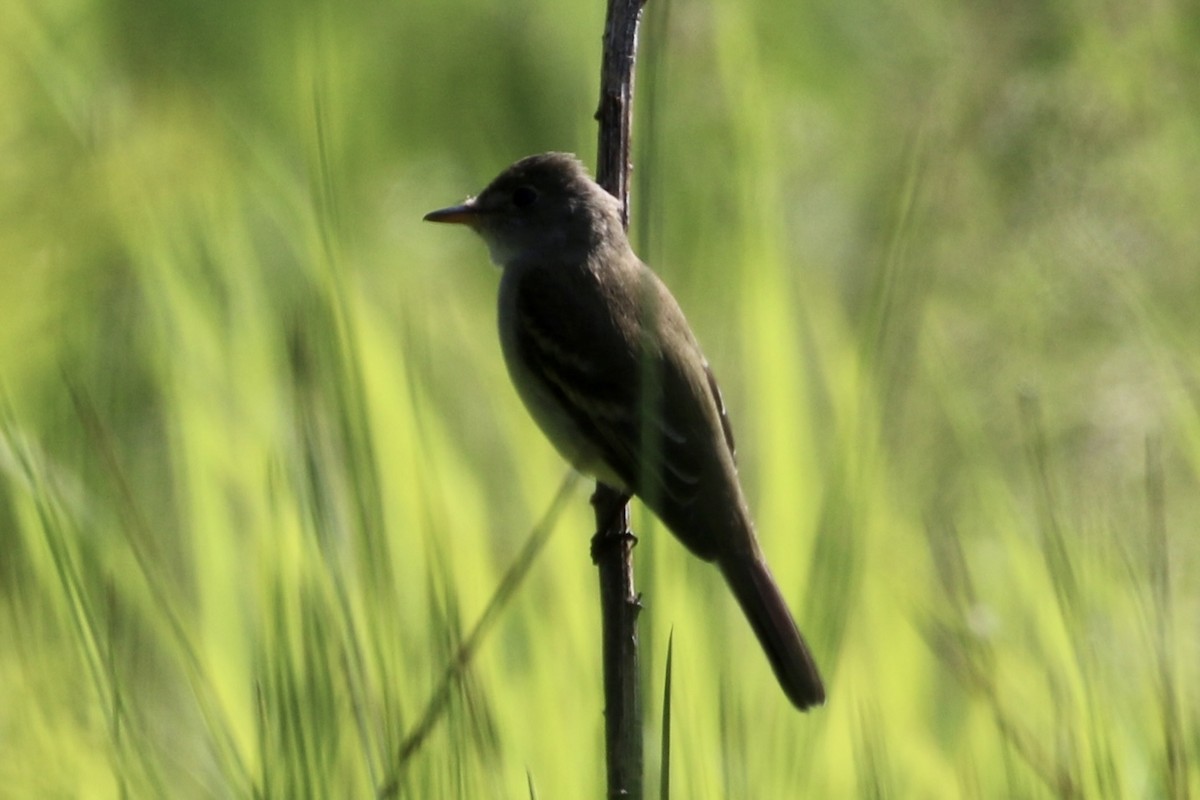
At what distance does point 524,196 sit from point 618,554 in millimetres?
1549

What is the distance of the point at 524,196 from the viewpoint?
370 centimetres

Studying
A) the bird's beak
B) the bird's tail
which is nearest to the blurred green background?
the bird's tail

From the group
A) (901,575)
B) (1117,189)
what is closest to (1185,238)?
(1117,189)

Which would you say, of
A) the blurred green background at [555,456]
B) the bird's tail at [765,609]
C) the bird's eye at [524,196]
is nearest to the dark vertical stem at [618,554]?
the blurred green background at [555,456]

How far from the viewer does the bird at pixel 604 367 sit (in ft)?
9.18

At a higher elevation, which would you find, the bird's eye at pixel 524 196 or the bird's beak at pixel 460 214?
the bird's eye at pixel 524 196

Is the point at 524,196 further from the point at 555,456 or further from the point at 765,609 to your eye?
the point at 765,609

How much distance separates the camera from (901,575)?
279cm

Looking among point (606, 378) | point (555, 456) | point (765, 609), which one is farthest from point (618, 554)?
point (555, 456)

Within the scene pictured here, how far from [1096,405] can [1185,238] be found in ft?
2.40

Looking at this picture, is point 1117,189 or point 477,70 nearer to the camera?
point 1117,189

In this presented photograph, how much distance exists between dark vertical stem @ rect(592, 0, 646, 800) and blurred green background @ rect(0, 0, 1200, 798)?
0.20 feet

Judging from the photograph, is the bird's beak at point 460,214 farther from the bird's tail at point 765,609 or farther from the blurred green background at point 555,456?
the bird's tail at point 765,609

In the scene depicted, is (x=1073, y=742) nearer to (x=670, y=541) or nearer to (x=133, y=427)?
(x=670, y=541)
